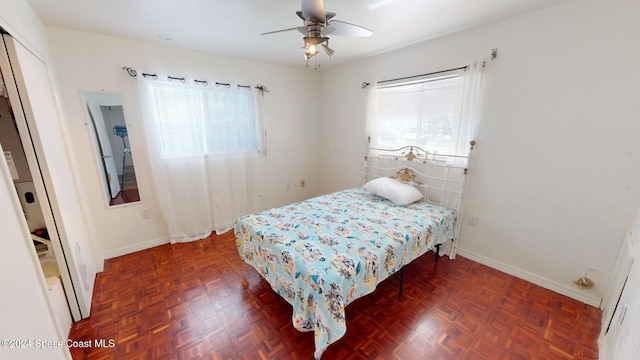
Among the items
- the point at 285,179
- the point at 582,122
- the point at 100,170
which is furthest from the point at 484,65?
the point at 100,170

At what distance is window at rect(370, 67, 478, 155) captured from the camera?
253 cm

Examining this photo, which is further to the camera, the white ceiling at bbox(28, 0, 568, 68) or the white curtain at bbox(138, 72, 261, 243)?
the white curtain at bbox(138, 72, 261, 243)

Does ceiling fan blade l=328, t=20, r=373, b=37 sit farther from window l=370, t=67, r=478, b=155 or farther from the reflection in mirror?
the reflection in mirror

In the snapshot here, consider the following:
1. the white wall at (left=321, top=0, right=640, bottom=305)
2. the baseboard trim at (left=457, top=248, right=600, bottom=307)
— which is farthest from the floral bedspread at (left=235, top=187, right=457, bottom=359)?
the white wall at (left=321, top=0, right=640, bottom=305)

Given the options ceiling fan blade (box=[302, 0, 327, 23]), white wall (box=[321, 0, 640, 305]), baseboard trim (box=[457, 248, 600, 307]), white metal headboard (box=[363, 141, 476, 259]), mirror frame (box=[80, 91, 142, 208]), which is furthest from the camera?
white metal headboard (box=[363, 141, 476, 259])

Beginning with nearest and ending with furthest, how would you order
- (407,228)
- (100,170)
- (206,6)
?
(206,6)
(407,228)
(100,170)

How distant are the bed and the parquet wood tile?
0.97 feet

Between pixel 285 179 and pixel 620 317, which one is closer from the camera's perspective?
pixel 620 317

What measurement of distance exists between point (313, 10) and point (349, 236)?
160 centimetres

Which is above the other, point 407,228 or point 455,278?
point 407,228

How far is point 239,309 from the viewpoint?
1.98 m

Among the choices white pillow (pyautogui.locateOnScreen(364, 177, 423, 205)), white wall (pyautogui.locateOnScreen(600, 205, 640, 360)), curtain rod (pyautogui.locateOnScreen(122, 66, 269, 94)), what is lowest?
white wall (pyautogui.locateOnScreen(600, 205, 640, 360))

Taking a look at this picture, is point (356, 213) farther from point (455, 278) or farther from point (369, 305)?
point (455, 278)

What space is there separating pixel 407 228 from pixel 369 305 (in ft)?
2.46
